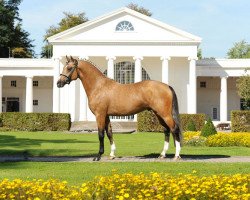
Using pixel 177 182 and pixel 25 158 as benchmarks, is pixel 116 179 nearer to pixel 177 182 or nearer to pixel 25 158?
pixel 177 182

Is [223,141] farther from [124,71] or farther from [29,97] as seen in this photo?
[29,97]

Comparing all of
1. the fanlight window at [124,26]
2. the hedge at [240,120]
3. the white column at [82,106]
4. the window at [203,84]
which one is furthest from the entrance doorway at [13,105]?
the hedge at [240,120]

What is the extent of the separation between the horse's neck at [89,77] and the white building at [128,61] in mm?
42882

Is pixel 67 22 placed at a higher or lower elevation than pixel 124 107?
A: higher

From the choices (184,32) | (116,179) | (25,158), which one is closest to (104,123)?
(25,158)

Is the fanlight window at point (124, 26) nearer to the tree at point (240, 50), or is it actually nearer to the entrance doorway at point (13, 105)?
the entrance doorway at point (13, 105)

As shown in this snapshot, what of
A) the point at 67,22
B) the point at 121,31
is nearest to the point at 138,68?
the point at 121,31

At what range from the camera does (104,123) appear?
15664 mm

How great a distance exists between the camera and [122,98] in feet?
51.6

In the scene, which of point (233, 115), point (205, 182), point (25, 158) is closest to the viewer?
point (205, 182)

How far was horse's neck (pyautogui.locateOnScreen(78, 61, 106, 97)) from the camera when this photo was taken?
1597 cm

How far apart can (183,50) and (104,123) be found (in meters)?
44.8

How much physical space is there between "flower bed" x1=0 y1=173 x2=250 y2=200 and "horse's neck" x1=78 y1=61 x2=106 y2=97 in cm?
700

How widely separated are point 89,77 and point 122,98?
1.21m
